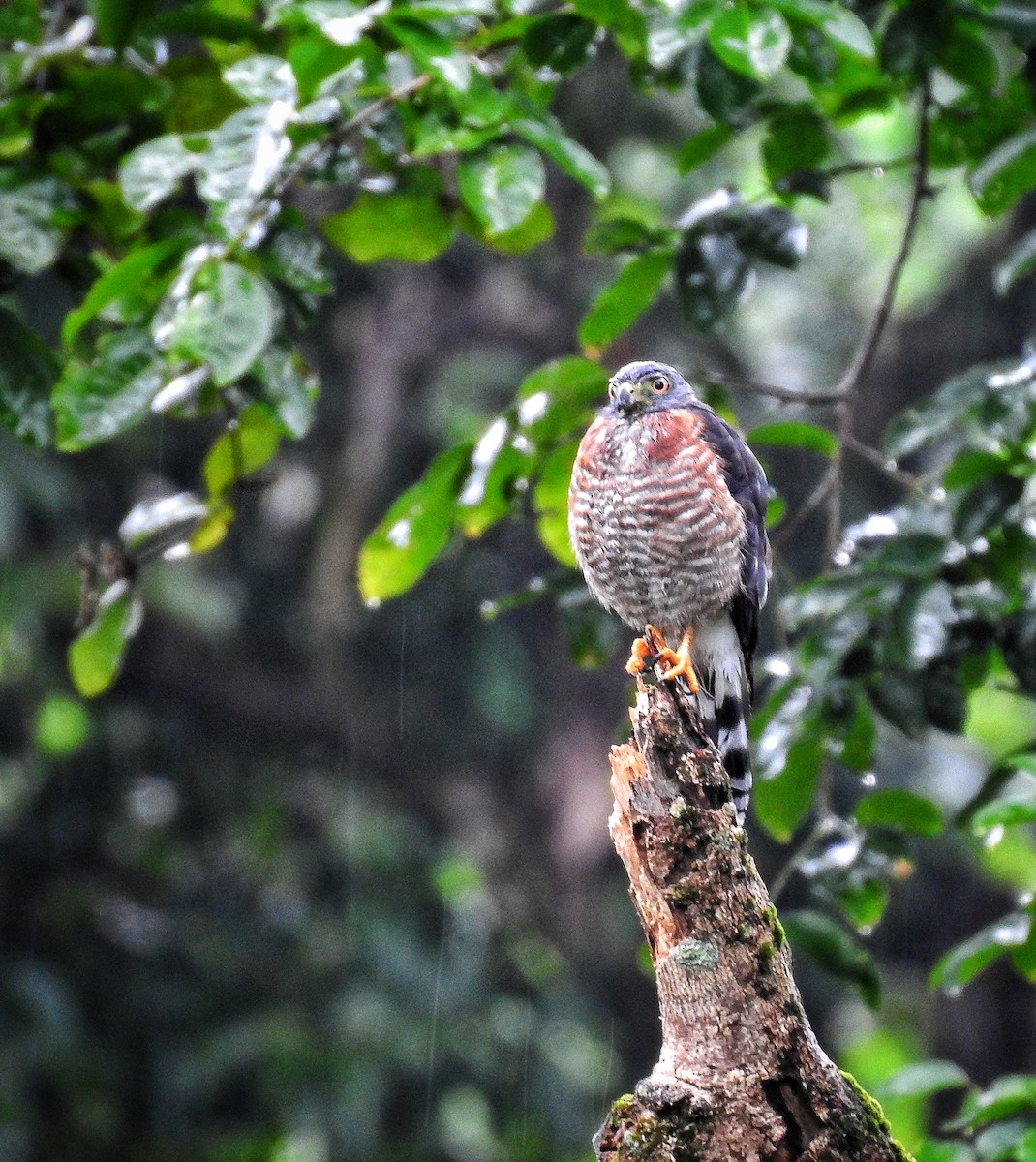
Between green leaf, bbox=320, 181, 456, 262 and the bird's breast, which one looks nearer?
green leaf, bbox=320, 181, 456, 262

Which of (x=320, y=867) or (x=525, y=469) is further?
(x=320, y=867)

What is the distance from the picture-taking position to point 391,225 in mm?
3131

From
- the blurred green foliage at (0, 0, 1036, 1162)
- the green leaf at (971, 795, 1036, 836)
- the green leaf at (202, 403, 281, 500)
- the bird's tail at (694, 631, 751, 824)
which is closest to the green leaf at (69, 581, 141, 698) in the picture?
the blurred green foliage at (0, 0, 1036, 1162)

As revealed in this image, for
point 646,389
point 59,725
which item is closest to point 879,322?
point 646,389

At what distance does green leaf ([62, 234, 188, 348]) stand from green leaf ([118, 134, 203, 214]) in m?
0.09

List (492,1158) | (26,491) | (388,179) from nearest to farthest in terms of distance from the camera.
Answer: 1. (388,179)
2. (26,491)
3. (492,1158)

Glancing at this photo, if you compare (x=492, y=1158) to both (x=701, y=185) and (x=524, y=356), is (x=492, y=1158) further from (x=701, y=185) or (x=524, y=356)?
(x=701, y=185)

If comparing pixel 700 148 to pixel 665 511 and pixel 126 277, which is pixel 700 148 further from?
pixel 126 277

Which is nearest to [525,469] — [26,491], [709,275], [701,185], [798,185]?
[709,275]

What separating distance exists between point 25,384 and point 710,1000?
1875 mm

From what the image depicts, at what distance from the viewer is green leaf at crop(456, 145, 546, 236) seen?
8.49ft

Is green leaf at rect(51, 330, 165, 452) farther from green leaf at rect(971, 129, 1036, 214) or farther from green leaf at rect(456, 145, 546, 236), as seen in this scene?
green leaf at rect(971, 129, 1036, 214)

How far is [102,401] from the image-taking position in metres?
2.69

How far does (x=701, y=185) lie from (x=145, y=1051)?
4.87 meters
